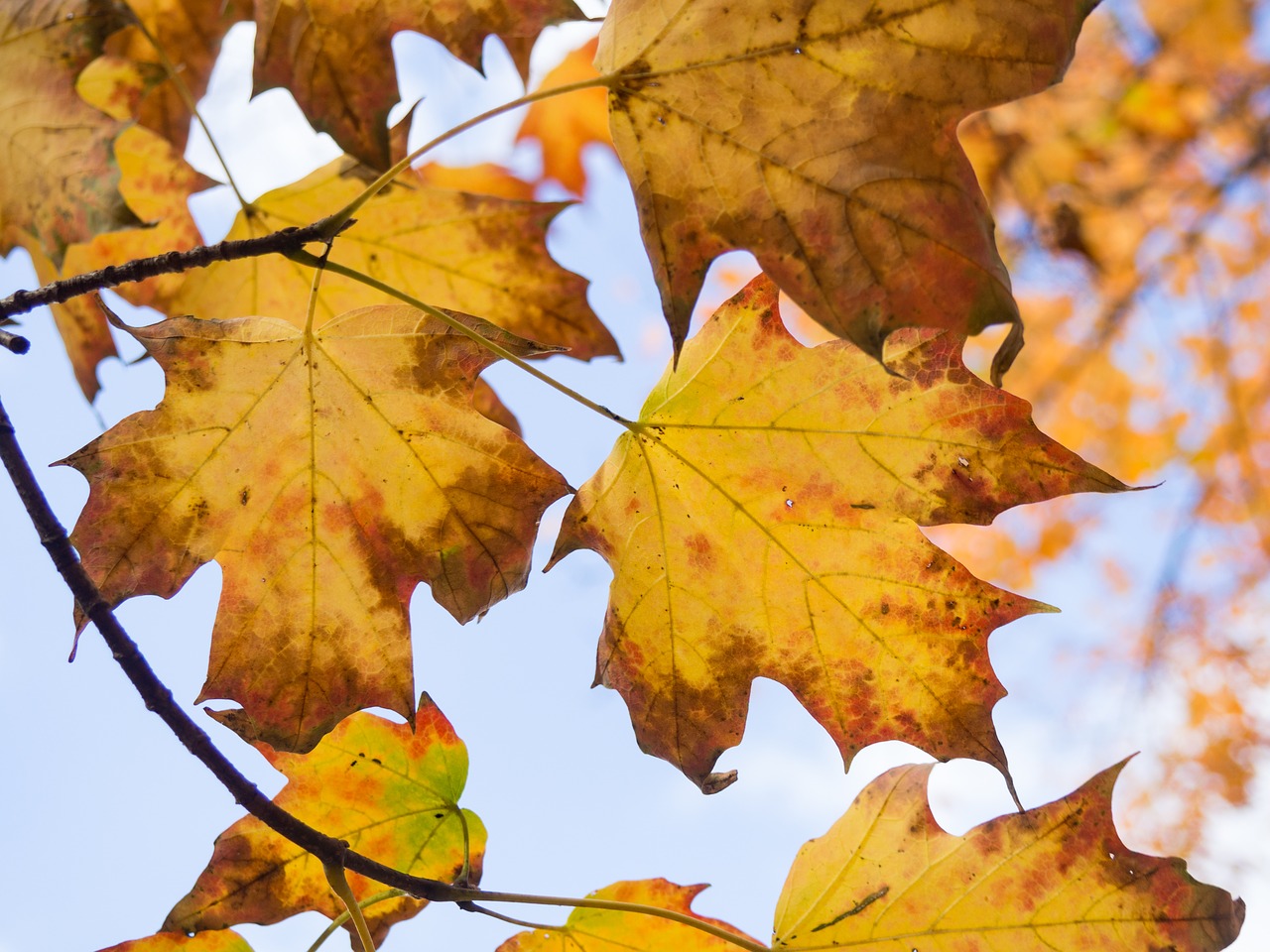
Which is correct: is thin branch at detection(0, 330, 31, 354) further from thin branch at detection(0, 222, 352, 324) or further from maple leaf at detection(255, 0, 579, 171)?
maple leaf at detection(255, 0, 579, 171)

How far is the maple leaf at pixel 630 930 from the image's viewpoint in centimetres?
94

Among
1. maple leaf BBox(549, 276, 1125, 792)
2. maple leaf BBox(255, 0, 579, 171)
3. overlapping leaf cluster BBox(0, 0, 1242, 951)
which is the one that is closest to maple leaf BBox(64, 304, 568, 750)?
overlapping leaf cluster BBox(0, 0, 1242, 951)

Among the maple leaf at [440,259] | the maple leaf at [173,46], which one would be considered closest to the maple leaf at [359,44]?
the maple leaf at [440,259]

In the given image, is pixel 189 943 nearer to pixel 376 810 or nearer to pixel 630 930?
pixel 376 810

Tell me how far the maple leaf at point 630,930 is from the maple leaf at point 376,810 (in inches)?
3.8

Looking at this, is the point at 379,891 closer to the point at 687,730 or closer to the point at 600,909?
the point at 600,909

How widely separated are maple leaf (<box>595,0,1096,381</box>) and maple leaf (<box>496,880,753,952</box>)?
58 cm

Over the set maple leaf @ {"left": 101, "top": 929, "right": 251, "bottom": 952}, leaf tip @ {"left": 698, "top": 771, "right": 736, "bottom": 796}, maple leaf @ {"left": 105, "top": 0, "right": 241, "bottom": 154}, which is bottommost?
leaf tip @ {"left": 698, "top": 771, "right": 736, "bottom": 796}

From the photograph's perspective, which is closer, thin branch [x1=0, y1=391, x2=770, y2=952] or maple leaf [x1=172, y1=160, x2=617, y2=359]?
thin branch [x1=0, y1=391, x2=770, y2=952]

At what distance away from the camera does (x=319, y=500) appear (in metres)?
0.88

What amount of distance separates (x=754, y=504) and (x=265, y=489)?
1.49ft

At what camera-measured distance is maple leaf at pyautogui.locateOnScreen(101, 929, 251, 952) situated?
902 mm

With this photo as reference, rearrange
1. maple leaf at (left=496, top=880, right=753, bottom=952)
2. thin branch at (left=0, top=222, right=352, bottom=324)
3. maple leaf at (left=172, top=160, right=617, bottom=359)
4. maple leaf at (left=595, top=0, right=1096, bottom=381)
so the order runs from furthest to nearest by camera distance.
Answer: maple leaf at (left=172, top=160, right=617, bottom=359)
maple leaf at (left=496, top=880, right=753, bottom=952)
thin branch at (left=0, top=222, right=352, bottom=324)
maple leaf at (left=595, top=0, right=1096, bottom=381)

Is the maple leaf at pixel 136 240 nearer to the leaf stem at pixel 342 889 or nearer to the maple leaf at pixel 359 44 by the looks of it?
the maple leaf at pixel 359 44
